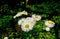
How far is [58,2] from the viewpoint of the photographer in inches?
150

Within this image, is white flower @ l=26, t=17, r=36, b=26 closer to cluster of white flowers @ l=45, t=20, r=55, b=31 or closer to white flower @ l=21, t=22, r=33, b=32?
white flower @ l=21, t=22, r=33, b=32

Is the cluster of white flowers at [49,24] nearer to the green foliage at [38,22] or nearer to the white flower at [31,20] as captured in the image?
the green foliage at [38,22]

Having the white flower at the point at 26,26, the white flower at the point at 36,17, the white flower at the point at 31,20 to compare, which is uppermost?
the white flower at the point at 36,17

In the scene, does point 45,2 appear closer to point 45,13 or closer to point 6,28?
point 45,13

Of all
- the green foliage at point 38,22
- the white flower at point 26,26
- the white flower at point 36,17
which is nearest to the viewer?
the green foliage at point 38,22

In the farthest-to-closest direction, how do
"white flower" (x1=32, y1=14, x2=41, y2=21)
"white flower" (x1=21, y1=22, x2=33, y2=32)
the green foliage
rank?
1. "white flower" (x1=32, y1=14, x2=41, y2=21)
2. "white flower" (x1=21, y1=22, x2=33, y2=32)
3. the green foliage

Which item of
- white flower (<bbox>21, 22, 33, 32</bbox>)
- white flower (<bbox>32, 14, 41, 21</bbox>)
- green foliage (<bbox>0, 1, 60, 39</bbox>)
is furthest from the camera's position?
white flower (<bbox>32, 14, 41, 21</bbox>)

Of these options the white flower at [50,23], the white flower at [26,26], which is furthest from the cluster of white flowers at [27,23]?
the white flower at [50,23]

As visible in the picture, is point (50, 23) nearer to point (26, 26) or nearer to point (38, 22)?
point (38, 22)

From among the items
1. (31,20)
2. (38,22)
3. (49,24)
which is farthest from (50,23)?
(31,20)

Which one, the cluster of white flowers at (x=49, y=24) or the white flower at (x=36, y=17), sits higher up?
the white flower at (x=36, y=17)

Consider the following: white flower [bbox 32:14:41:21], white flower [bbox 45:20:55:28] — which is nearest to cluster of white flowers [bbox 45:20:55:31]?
white flower [bbox 45:20:55:28]

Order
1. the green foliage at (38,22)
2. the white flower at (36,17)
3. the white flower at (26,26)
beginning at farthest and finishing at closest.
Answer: the white flower at (36,17) < the white flower at (26,26) < the green foliage at (38,22)

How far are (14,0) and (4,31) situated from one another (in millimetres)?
1023
